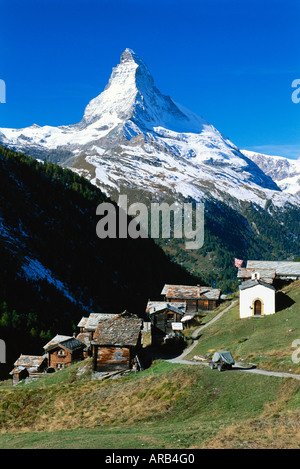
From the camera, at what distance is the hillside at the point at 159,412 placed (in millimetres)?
25922

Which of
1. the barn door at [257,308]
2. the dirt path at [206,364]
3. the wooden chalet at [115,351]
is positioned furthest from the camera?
the barn door at [257,308]

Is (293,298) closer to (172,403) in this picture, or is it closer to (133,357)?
(133,357)

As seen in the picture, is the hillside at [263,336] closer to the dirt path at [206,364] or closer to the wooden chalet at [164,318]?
the dirt path at [206,364]

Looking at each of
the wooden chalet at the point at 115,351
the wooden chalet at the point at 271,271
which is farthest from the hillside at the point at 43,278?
the wooden chalet at the point at 271,271

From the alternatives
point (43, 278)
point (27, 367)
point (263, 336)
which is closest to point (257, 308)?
point (263, 336)

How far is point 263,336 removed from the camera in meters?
53.7

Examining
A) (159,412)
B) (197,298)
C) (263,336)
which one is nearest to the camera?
(159,412)

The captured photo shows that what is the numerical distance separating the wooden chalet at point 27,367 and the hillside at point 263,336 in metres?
34.1

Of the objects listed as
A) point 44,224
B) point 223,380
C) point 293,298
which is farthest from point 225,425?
point 44,224

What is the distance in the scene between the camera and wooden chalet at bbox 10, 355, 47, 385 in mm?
76875

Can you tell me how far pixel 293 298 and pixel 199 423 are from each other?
41.8 m

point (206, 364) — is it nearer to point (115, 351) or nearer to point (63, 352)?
point (115, 351)

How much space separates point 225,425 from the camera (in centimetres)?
2820

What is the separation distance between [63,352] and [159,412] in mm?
43888
